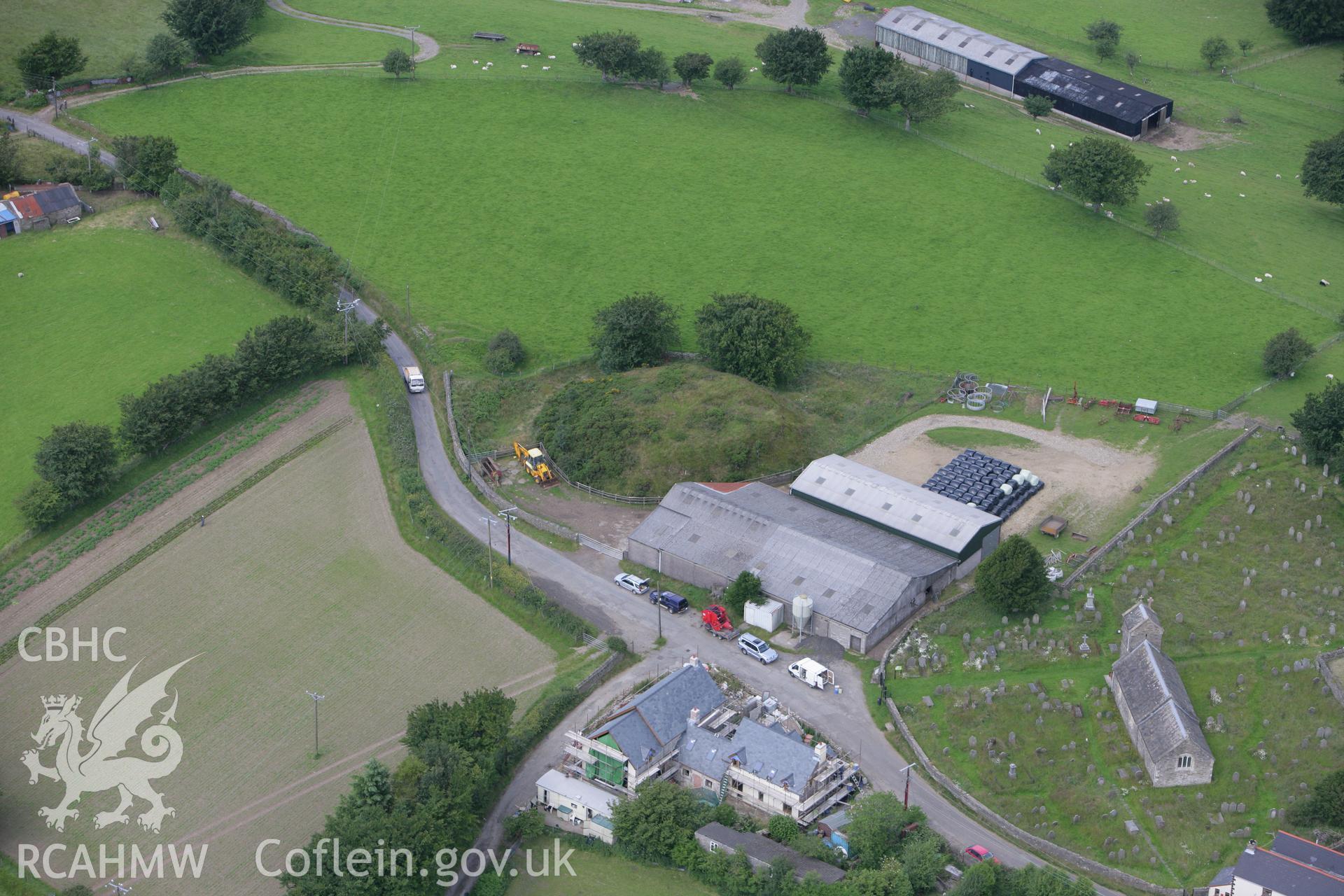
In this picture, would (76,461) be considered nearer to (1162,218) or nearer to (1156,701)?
(1156,701)

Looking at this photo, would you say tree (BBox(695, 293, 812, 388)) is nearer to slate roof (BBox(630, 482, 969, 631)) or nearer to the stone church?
slate roof (BBox(630, 482, 969, 631))

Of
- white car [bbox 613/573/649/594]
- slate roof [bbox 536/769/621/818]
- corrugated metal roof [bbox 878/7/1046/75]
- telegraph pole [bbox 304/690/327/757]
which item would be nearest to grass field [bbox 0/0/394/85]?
corrugated metal roof [bbox 878/7/1046/75]

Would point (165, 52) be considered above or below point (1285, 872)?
above

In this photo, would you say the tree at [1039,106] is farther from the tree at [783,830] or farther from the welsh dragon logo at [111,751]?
the welsh dragon logo at [111,751]

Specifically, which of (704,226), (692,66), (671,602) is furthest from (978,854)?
(692,66)

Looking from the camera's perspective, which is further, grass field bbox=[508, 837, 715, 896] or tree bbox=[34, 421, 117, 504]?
tree bbox=[34, 421, 117, 504]
